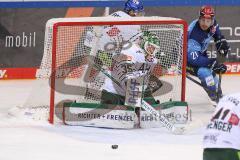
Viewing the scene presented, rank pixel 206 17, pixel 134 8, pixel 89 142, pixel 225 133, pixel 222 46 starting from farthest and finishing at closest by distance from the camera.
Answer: pixel 222 46
pixel 206 17
pixel 134 8
pixel 89 142
pixel 225 133

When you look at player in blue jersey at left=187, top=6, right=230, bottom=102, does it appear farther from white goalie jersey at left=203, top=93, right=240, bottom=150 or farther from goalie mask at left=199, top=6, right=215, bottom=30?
white goalie jersey at left=203, top=93, right=240, bottom=150

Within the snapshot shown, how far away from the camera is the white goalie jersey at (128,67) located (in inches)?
255

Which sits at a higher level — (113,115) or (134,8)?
(134,8)

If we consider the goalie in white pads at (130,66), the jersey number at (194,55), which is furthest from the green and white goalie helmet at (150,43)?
the jersey number at (194,55)

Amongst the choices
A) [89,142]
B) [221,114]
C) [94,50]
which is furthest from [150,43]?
[221,114]

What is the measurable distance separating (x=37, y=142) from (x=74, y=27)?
1.16 m

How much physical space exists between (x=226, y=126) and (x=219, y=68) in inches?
151

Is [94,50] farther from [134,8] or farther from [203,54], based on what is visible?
[203,54]

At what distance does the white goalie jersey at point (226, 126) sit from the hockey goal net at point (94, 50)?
2.98m

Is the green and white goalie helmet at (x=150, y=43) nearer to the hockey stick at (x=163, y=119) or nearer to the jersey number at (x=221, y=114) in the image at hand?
the hockey stick at (x=163, y=119)

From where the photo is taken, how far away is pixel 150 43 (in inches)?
263

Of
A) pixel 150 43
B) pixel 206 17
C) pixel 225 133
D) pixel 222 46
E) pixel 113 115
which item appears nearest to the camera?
pixel 225 133

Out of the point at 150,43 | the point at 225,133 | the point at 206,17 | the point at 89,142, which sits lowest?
the point at 89,142

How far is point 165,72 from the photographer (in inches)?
267
